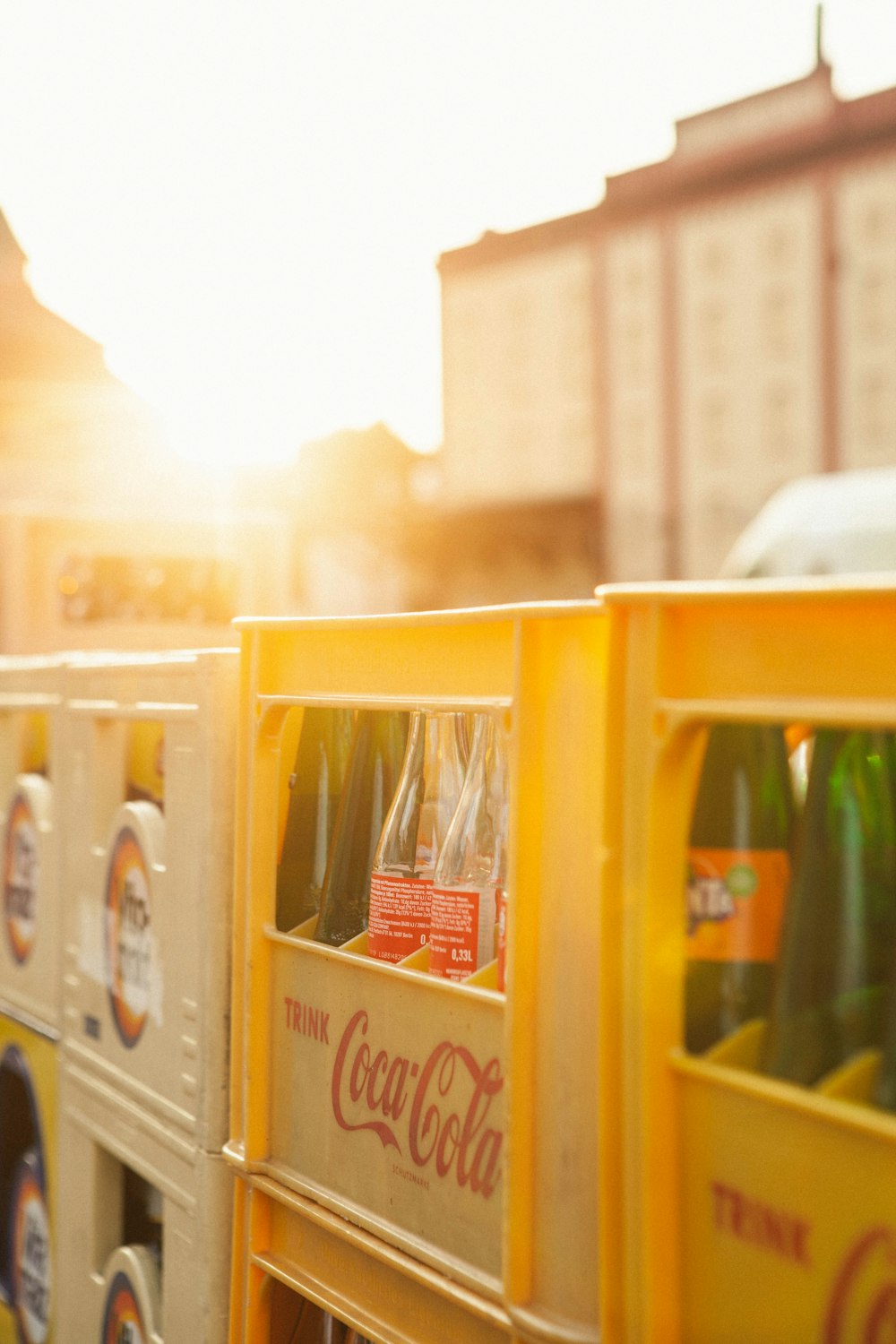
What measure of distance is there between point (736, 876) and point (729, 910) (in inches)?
1.3

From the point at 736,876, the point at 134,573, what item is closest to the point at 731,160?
the point at 134,573

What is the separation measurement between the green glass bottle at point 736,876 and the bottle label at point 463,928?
244 mm

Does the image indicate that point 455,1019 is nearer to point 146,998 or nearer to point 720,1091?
point 720,1091

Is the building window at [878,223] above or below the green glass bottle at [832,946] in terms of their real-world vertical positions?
above

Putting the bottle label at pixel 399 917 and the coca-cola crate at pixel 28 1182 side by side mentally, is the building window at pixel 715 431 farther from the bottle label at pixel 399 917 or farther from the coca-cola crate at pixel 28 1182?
the bottle label at pixel 399 917

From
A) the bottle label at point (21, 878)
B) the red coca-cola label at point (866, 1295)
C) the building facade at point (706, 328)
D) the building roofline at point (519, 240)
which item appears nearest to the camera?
the red coca-cola label at point (866, 1295)

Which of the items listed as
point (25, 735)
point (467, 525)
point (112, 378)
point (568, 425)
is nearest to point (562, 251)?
point (568, 425)

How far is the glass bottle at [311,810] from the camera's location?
5.85 ft

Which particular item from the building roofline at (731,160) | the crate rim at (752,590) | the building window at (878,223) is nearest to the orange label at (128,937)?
the crate rim at (752,590)

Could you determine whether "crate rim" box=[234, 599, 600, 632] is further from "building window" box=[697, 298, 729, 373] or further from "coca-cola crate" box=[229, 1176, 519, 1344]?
"building window" box=[697, 298, 729, 373]

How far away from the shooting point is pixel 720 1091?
110 centimetres

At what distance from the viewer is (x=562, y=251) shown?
33.9 m

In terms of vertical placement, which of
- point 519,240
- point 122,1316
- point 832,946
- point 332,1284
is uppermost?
point 519,240

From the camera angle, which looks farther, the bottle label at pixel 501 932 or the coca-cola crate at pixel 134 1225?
the coca-cola crate at pixel 134 1225
